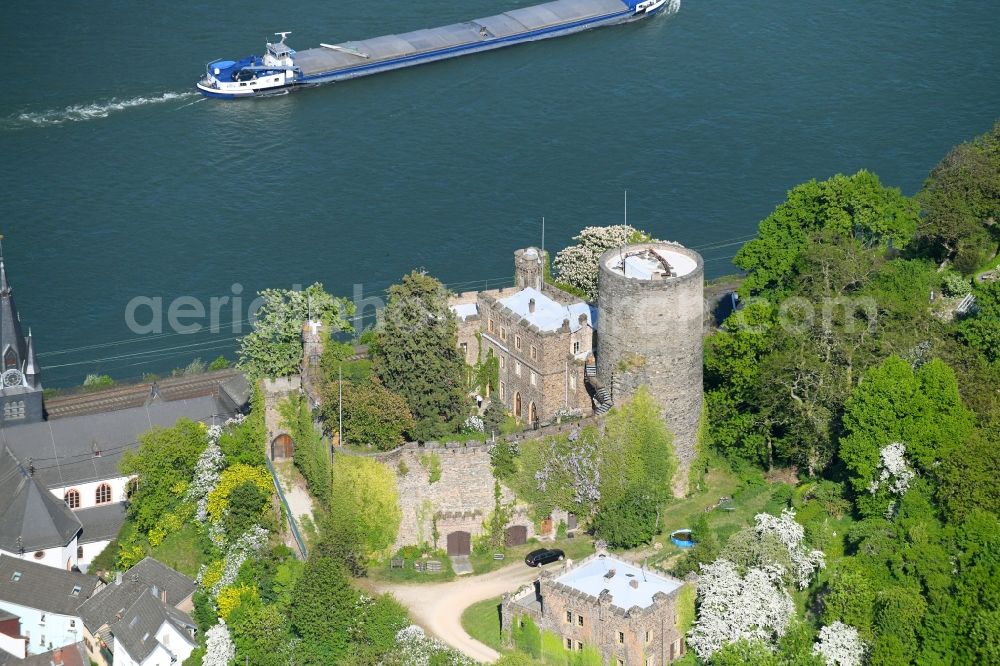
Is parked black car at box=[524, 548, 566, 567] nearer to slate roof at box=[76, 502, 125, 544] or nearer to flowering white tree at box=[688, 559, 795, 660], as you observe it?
flowering white tree at box=[688, 559, 795, 660]

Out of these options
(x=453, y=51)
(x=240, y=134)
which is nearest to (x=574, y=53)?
(x=453, y=51)

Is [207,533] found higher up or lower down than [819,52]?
lower down

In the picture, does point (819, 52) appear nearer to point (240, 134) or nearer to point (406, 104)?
point (406, 104)

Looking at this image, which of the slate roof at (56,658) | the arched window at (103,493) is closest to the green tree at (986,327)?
the slate roof at (56,658)

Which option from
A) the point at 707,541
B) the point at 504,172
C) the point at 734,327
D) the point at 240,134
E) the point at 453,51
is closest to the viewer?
the point at 707,541

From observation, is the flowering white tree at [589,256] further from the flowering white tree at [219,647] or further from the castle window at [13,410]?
the flowering white tree at [219,647]

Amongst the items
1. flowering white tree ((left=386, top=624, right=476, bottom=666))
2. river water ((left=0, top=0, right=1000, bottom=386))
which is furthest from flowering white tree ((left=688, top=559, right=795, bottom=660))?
river water ((left=0, top=0, right=1000, bottom=386))
